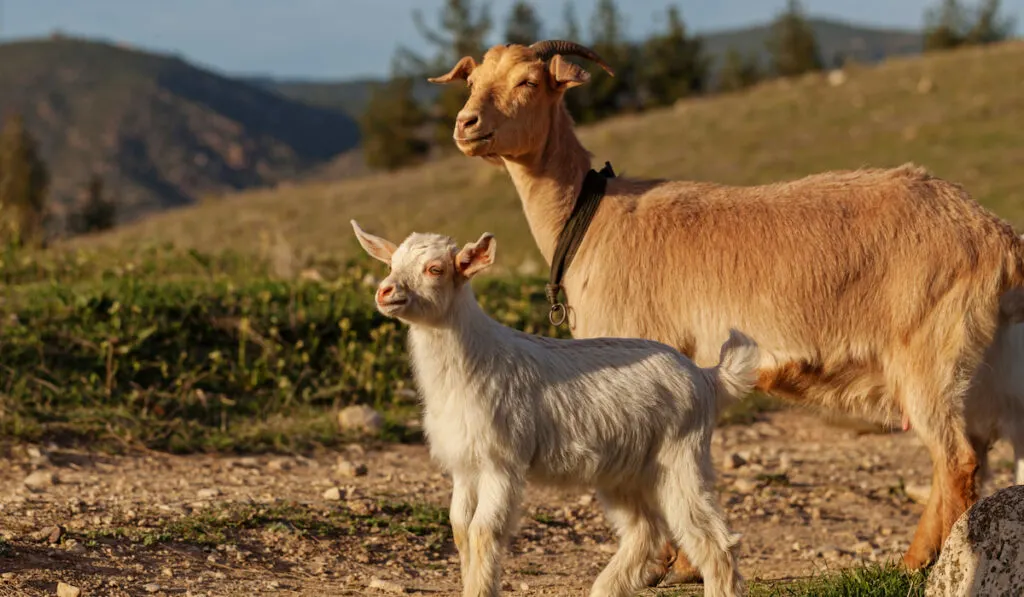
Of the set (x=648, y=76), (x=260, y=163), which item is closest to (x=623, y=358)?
(x=648, y=76)

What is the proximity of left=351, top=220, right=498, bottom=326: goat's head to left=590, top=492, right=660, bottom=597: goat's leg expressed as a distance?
3.79 feet

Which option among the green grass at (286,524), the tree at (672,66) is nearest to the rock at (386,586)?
the green grass at (286,524)

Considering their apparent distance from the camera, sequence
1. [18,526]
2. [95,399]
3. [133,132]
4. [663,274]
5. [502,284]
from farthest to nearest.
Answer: [133,132] < [502,284] < [95,399] < [663,274] < [18,526]

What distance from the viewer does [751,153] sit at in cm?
2588

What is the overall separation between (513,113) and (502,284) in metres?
4.11

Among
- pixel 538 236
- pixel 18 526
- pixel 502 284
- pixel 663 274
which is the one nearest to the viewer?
pixel 18 526

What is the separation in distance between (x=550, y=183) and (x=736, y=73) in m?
66.4

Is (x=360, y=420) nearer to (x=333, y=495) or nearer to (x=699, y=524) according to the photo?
(x=333, y=495)

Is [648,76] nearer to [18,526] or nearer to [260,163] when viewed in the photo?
[18,526]

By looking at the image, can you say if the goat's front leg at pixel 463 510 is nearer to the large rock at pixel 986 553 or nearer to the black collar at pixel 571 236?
the black collar at pixel 571 236

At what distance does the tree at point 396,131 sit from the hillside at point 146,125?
54986 mm

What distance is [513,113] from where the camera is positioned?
21.2 ft

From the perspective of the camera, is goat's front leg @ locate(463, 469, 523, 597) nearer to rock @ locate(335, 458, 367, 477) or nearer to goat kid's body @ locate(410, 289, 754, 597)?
goat kid's body @ locate(410, 289, 754, 597)

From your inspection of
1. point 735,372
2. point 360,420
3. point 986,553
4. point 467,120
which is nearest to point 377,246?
point 735,372
